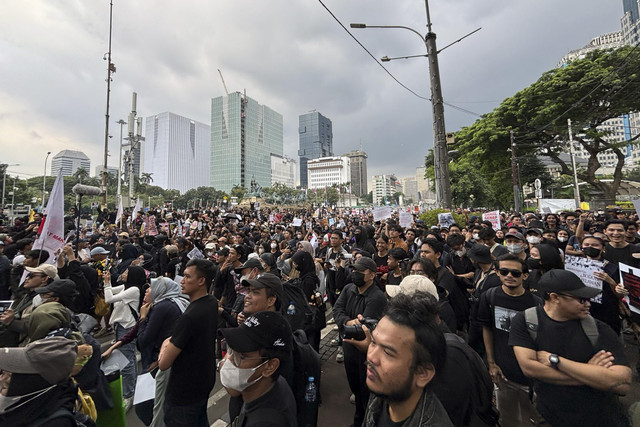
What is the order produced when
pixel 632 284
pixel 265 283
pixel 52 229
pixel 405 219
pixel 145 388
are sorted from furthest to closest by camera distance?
pixel 405 219 → pixel 52 229 → pixel 632 284 → pixel 145 388 → pixel 265 283

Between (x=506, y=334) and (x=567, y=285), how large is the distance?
0.97m

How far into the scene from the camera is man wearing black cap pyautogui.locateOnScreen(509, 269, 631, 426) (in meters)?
1.76

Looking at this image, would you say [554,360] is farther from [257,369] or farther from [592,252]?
[592,252]

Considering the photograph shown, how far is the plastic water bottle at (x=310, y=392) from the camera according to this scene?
2.11m

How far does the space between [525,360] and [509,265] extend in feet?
3.16

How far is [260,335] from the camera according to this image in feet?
5.31

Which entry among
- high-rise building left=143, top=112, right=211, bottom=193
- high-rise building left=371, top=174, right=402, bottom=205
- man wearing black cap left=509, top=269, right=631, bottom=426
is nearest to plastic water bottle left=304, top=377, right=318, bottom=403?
man wearing black cap left=509, top=269, right=631, bottom=426

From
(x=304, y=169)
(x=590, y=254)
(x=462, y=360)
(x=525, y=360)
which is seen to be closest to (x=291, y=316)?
(x=462, y=360)

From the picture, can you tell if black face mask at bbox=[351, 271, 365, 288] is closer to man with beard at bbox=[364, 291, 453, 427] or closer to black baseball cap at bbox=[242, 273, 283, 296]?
black baseball cap at bbox=[242, 273, 283, 296]

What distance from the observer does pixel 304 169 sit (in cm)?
19675

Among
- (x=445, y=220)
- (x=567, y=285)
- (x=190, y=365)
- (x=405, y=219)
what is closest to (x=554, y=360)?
(x=567, y=285)

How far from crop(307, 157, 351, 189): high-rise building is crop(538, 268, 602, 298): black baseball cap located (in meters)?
146

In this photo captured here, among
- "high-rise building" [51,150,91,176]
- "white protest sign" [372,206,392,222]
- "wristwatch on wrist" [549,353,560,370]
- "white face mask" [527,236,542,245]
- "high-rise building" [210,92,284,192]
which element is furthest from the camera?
"high-rise building" [210,92,284,192]

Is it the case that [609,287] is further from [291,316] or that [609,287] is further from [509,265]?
[291,316]
